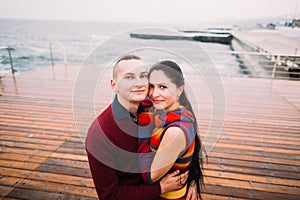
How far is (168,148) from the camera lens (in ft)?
2.77

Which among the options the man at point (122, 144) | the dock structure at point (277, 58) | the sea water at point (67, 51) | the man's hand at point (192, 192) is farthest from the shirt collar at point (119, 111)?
the dock structure at point (277, 58)

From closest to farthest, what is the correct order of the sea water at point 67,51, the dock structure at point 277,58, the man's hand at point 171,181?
the man's hand at point 171,181
the sea water at point 67,51
the dock structure at point 277,58

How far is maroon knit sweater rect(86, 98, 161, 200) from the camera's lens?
2.98 ft

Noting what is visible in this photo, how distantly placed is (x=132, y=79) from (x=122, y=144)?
268 mm

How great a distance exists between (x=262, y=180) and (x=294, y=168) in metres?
0.46

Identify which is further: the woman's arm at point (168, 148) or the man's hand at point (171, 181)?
the man's hand at point (171, 181)

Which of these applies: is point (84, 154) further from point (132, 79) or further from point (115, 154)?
point (132, 79)

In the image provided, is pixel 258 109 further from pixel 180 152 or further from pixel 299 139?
pixel 180 152

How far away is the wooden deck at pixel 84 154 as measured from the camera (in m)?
1.99

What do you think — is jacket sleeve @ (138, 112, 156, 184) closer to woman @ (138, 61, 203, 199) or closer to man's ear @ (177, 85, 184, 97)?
woman @ (138, 61, 203, 199)

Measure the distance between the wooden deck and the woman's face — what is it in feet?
4.46

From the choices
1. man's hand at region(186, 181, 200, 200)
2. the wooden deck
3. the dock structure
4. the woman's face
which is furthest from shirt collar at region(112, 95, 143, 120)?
the dock structure

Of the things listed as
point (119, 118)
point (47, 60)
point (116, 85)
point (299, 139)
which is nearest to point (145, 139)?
point (119, 118)

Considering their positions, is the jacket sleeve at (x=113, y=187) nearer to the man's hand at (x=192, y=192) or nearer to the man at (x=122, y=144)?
the man at (x=122, y=144)
